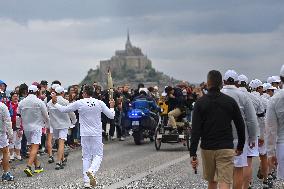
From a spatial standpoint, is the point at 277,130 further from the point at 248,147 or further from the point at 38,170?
the point at 38,170

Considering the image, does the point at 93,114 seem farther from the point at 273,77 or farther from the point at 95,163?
the point at 273,77

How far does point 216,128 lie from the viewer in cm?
737

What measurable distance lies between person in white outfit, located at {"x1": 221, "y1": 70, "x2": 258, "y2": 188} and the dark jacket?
1.01 meters

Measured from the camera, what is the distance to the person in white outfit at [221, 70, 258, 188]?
8.45m

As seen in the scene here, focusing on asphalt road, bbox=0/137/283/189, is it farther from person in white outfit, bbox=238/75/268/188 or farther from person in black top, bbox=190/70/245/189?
person in black top, bbox=190/70/245/189

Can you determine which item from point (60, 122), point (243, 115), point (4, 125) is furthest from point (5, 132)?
point (243, 115)

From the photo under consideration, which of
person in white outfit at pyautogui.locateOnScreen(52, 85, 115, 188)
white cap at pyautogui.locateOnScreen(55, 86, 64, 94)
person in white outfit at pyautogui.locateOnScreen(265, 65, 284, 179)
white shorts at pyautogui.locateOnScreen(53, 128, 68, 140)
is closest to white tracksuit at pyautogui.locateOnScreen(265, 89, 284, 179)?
person in white outfit at pyautogui.locateOnScreen(265, 65, 284, 179)

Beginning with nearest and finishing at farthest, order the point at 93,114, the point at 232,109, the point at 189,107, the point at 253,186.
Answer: the point at 232,109 → the point at 253,186 → the point at 93,114 → the point at 189,107

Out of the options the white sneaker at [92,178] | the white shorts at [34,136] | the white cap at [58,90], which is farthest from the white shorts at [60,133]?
the white sneaker at [92,178]

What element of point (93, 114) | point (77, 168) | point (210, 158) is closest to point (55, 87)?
point (77, 168)

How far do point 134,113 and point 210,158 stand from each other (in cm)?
1150

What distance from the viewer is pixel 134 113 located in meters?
18.9

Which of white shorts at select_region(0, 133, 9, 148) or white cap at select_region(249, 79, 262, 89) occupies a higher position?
white cap at select_region(249, 79, 262, 89)

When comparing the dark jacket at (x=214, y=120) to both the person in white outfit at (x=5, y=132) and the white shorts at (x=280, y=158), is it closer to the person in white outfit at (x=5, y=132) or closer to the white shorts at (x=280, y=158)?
the white shorts at (x=280, y=158)
